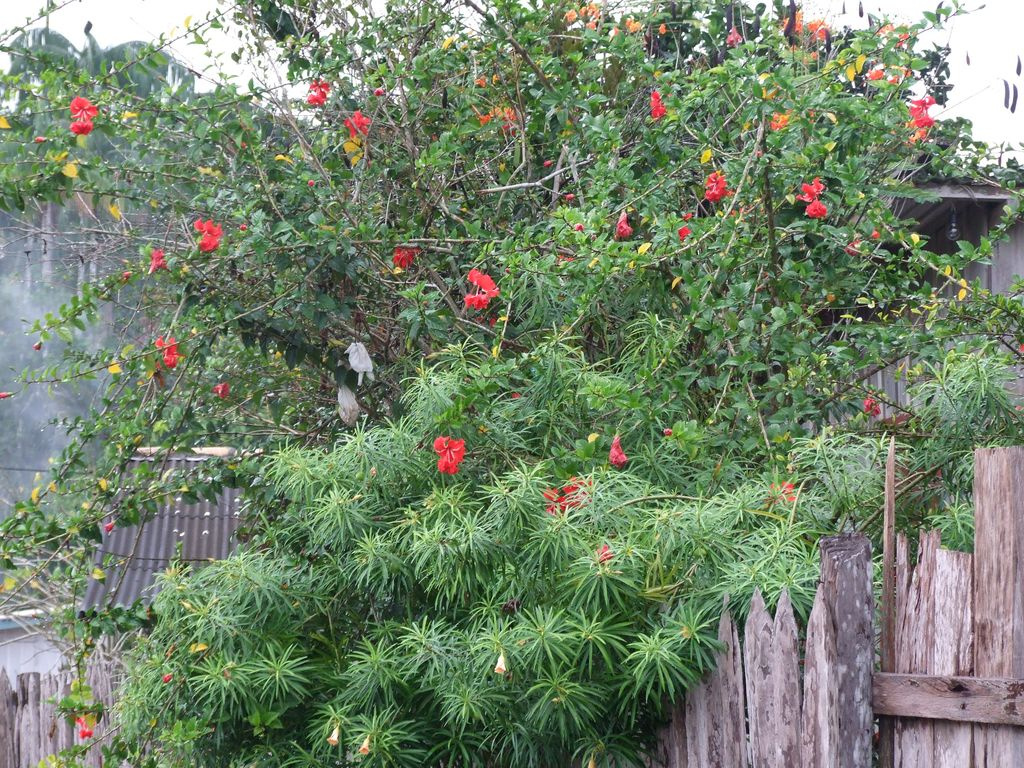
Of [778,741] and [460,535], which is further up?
[460,535]

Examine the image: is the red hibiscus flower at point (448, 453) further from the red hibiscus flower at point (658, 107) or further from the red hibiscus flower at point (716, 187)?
the red hibiscus flower at point (658, 107)

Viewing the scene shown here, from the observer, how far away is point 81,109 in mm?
3748

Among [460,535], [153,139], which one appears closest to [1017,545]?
[460,535]

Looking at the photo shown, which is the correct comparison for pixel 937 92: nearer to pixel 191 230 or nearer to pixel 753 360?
pixel 753 360

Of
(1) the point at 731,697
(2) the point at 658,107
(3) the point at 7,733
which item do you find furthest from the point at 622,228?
(3) the point at 7,733

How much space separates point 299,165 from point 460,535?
2007 millimetres

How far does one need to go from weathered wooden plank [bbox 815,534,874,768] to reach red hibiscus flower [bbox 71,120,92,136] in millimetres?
2733

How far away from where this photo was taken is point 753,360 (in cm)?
348

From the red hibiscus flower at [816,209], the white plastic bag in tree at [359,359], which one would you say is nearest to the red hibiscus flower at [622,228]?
the red hibiscus flower at [816,209]

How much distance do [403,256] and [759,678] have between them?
2.21 m

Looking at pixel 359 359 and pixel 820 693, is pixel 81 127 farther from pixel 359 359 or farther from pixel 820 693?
pixel 820 693

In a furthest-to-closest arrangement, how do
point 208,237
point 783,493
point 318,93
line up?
1. point 318,93
2. point 208,237
3. point 783,493

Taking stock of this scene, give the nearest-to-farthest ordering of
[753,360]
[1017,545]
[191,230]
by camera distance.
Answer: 1. [1017,545]
2. [753,360]
3. [191,230]

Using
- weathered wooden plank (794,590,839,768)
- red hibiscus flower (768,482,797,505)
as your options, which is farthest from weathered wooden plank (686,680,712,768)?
red hibiscus flower (768,482,797,505)
